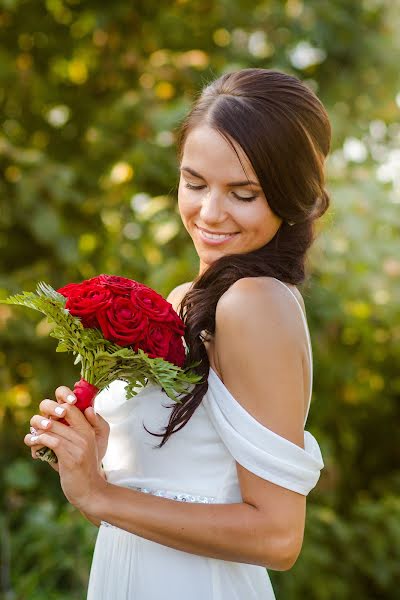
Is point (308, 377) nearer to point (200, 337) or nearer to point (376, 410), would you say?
point (200, 337)

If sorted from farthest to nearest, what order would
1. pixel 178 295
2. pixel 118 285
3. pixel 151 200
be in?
pixel 151 200
pixel 178 295
pixel 118 285

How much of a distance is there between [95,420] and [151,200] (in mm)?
3074

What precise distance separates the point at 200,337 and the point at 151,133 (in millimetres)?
3003

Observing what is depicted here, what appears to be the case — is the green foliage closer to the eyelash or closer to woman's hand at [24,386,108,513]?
woman's hand at [24,386,108,513]

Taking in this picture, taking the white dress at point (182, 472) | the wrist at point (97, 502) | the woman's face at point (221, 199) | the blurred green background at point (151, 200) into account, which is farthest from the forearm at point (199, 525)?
the blurred green background at point (151, 200)

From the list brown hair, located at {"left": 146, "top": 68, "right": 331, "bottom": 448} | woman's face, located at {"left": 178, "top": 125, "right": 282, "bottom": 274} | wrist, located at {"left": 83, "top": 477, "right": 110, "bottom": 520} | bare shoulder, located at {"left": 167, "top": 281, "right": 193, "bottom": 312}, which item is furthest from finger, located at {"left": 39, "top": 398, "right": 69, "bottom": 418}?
bare shoulder, located at {"left": 167, "top": 281, "right": 193, "bottom": 312}

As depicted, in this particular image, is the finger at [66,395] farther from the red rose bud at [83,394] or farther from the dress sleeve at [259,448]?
the dress sleeve at [259,448]

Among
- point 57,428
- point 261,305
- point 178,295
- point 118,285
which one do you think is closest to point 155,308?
point 118,285

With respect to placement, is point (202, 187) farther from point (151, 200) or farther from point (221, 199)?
point (151, 200)

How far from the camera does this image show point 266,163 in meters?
2.08

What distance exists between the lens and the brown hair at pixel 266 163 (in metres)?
2.08

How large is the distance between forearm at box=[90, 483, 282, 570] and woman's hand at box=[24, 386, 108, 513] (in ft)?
0.13

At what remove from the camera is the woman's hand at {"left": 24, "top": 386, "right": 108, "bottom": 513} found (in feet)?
6.27

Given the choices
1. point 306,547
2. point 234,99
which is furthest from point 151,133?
point 234,99
